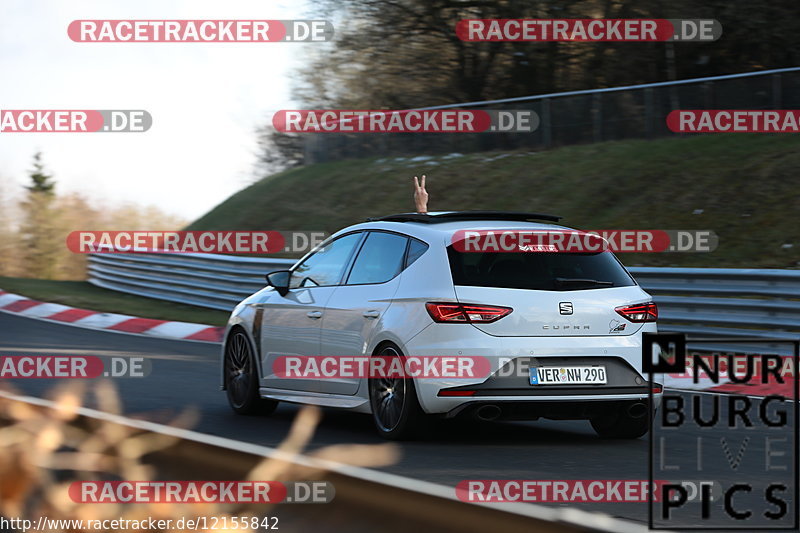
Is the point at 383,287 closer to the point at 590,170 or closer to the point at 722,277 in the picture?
the point at 722,277

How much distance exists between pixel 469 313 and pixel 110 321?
12.6m

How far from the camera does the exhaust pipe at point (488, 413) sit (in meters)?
7.83

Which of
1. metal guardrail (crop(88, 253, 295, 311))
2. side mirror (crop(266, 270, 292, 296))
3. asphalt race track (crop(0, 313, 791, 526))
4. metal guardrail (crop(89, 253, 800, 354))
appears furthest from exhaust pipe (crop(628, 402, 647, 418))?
metal guardrail (crop(88, 253, 295, 311))

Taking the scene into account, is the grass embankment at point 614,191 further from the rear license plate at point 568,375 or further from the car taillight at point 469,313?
the car taillight at point 469,313

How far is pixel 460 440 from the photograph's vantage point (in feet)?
27.9

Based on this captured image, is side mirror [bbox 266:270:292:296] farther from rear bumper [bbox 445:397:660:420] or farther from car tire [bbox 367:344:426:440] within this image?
rear bumper [bbox 445:397:660:420]

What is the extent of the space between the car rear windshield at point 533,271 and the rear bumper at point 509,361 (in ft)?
1.18

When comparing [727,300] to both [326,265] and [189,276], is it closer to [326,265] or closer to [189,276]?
[326,265]

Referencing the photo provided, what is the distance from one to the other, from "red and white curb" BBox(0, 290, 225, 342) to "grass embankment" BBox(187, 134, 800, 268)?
6.68 metres

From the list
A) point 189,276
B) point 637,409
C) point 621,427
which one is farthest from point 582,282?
point 189,276

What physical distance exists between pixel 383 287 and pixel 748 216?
11567mm

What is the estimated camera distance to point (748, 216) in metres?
18.7

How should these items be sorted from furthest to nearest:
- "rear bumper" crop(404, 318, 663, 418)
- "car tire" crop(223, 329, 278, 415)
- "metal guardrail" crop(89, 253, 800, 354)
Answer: "metal guardrail" crop(89, 253, 800, 354) → "car tire" crop(223, 329, 278, 415) → "rear bumper" crop(404, 318, 663, 418)

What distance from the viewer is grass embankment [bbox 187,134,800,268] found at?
60.6 feet
